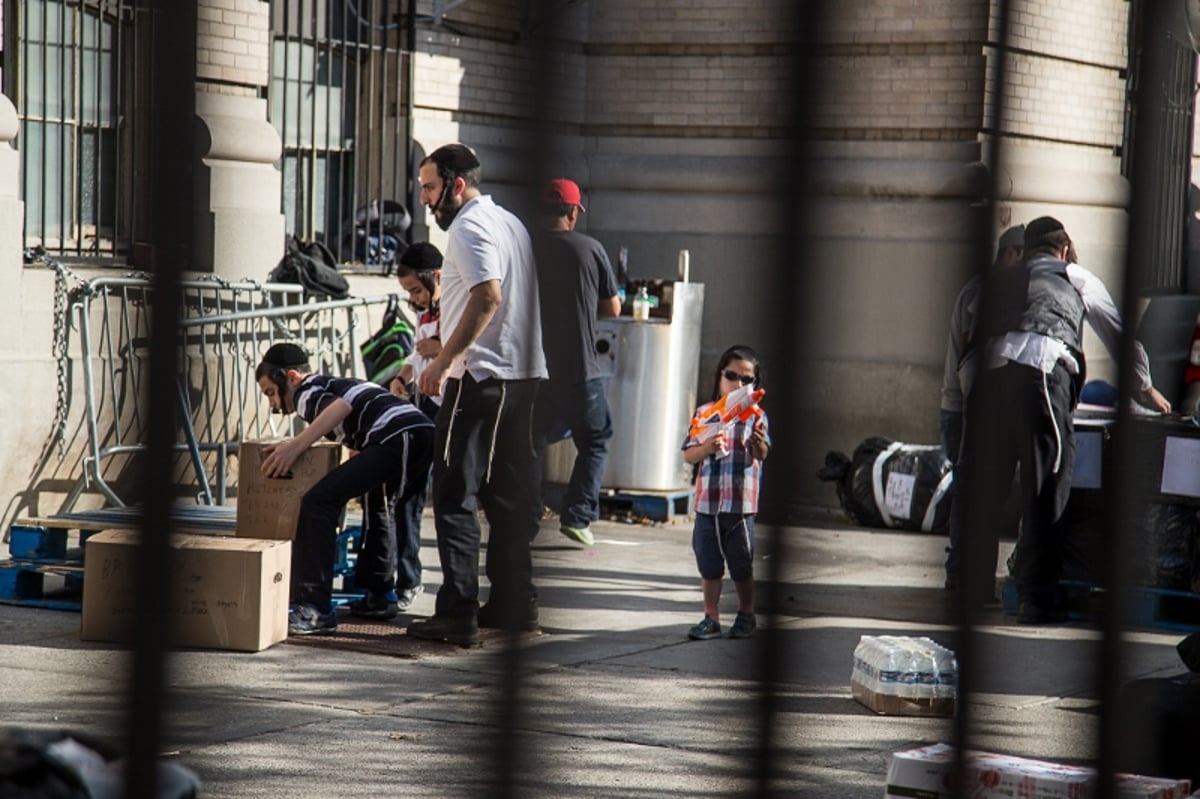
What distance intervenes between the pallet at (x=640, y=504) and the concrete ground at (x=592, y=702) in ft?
7.39

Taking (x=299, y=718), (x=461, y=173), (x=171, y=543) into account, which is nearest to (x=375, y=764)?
(x=299, y=718)

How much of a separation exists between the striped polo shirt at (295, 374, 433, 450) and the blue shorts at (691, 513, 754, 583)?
1.22 metres

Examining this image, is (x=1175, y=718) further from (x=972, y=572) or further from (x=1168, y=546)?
(x=1168, y=546)

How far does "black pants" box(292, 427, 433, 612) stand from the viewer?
6.68m

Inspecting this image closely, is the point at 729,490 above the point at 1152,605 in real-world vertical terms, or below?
above

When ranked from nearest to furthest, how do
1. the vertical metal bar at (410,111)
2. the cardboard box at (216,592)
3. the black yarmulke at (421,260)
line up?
1. the cardboard box at (216,592)
2. the black yarmulke at (421,260)
3. the vertical metal bar at (410,111)

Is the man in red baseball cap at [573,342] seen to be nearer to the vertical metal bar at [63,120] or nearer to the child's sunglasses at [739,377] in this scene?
the child's sunglasses at [739,377]

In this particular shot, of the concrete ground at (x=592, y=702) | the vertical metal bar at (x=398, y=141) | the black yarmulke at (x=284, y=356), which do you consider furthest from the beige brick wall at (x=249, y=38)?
the concrete ground at (x=592, y=702)

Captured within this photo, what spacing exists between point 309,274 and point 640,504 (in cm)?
236

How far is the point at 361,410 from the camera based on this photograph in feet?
22.8

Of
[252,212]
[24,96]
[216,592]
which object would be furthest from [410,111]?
[216,592]

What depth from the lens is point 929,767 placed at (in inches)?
141

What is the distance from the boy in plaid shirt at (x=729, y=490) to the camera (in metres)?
6.55

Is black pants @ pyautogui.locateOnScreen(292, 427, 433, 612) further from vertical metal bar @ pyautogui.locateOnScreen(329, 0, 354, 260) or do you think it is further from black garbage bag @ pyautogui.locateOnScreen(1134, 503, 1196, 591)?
vertical metal bar @ pyautogui.locateOnScreen(329, 0, 354, 260)
